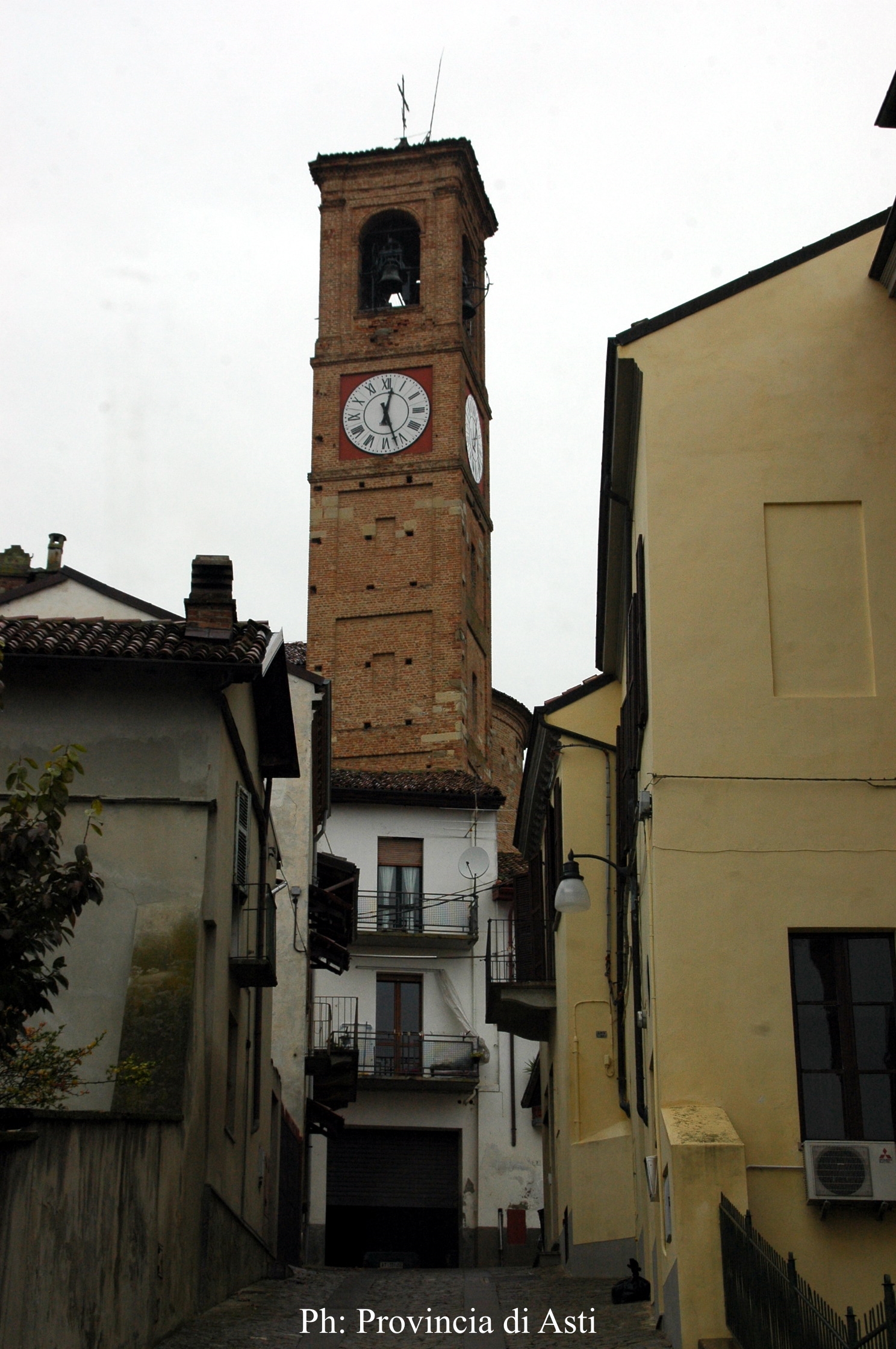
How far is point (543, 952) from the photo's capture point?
852 inches

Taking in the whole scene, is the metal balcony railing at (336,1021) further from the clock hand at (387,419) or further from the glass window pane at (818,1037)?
the glass window pane at (818,1037)

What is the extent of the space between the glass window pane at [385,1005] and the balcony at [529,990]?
38.7ft

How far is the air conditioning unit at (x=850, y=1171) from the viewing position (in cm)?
994

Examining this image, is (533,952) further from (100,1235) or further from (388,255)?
(388,255)

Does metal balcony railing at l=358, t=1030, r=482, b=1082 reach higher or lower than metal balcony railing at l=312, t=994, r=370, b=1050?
lower

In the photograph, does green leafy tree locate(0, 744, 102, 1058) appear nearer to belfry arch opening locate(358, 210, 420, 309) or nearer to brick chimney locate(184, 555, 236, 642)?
brick chimney locate(184, 555, 236, 642)

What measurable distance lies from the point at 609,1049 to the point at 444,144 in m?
37.5

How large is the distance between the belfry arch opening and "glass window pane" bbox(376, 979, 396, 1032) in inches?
869

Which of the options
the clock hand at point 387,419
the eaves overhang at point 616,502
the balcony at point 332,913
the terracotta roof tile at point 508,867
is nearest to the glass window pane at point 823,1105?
the eaves overhang at point 616,502

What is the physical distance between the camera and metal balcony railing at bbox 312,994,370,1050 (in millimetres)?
32969

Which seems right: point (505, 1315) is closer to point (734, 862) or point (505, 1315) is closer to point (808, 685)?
point (734, 862)

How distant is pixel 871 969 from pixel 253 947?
329 inches

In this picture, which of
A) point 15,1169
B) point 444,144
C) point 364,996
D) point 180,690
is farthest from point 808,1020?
point 444,144

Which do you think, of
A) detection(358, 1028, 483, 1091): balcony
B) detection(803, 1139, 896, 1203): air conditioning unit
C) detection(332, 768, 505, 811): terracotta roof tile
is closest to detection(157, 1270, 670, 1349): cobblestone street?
detection(803, 1139, 896, 1203): air conditioning unit
